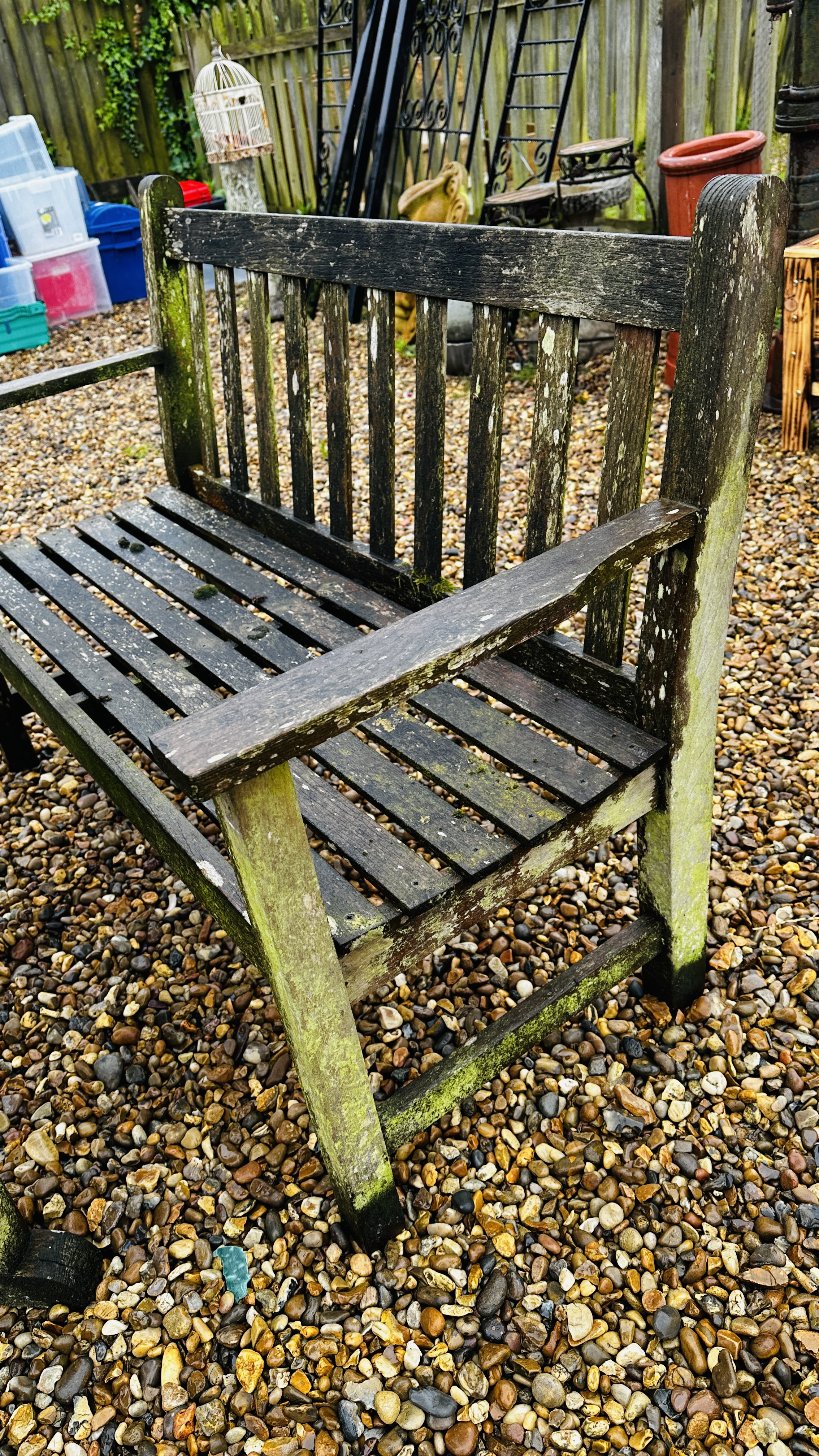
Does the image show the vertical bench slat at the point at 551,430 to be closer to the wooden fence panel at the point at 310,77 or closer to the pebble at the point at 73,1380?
the pebble at the point at 73,1380

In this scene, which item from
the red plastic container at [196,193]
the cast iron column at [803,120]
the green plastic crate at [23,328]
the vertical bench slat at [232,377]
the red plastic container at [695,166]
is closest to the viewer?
the vertical bench slat at [232,377]

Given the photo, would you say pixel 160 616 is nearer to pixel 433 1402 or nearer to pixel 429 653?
pixel 429 653

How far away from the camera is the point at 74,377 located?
106 inches

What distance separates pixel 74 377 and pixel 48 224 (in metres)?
5.29

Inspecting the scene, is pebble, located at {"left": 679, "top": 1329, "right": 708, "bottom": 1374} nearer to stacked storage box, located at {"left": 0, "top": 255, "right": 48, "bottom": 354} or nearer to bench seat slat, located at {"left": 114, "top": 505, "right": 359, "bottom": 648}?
bench seat slat, located at {"left": 114, "top": 505, "right": 359, "bottom": 648}

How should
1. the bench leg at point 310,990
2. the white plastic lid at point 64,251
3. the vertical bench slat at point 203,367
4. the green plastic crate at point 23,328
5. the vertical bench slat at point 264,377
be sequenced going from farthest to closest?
the white plastic lid at point 64,251 < the green plastic crate at point 23,328 < the vertical bench slat at point 203,367 < the vertical bench slat at point 264,377 < the bench leg at point 310,990

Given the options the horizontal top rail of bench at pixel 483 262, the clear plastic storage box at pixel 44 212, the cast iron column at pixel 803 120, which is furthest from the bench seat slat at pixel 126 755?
the clear plastic storage box at pixel 44 212

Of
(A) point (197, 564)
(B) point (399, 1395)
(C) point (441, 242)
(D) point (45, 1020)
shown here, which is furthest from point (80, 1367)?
(C) point (441, 242)

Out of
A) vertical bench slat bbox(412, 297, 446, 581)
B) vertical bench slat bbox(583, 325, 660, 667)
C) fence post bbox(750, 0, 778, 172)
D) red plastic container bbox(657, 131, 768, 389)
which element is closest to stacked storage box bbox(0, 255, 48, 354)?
red plastic container bbox(657, 131, 768, 389)

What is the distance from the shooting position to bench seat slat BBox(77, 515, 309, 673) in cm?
211

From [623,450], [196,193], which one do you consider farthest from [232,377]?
[196,193]

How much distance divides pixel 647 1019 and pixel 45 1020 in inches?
52.5

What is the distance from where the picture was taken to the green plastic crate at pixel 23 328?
662 centimetres

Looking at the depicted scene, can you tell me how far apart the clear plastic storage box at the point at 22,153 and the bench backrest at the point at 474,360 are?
5248 millimetres
